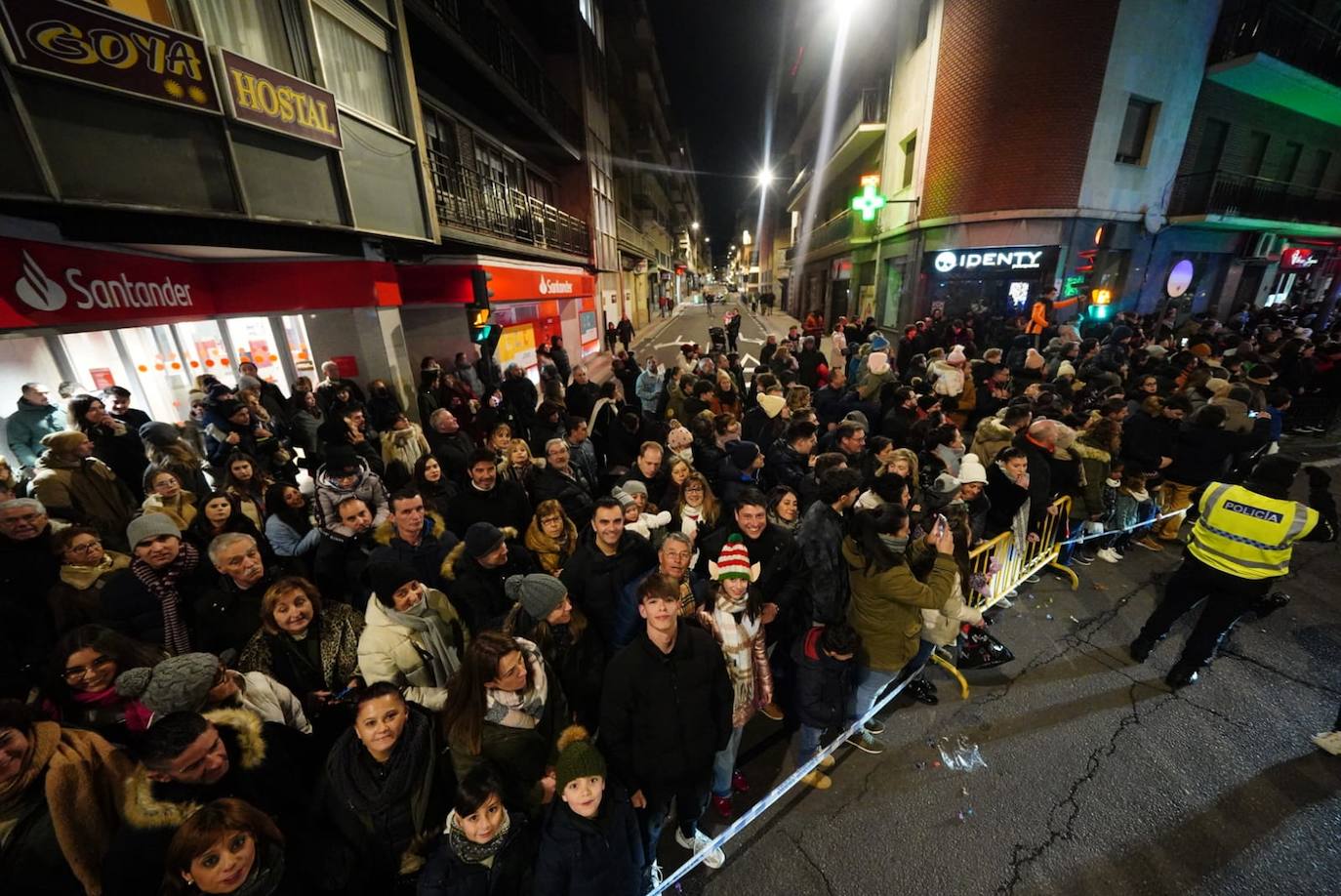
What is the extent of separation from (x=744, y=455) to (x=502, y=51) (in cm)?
1367

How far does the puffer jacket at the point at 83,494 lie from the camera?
14.3ft

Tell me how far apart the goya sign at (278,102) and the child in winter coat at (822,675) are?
8052 mm

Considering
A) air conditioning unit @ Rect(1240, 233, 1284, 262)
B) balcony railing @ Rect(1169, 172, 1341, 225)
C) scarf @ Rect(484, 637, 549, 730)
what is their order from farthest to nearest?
air conditioning unit @ Rect(1240, 233, 1284, 262) < balcony railing @ Rect(1169, 172, 1341, 225) < scarf @ Rect(484, 637, 549, 730)

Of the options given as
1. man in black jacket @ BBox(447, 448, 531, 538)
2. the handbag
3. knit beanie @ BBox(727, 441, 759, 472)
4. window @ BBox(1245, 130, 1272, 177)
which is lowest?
the handbag

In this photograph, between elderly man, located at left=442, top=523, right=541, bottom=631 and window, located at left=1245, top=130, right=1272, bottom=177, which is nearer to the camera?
elderly man, located at left=442, top=523, right=541, bottom=631

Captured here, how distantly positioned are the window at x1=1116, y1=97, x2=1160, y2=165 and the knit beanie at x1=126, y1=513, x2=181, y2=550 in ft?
72.1

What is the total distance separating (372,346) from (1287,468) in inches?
439

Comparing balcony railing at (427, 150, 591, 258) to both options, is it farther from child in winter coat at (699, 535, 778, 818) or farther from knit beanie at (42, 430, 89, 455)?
child in winter coat at (699, 535, 778, 818)

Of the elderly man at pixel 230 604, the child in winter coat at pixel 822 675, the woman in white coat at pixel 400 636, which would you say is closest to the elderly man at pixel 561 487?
the woman in white coat at pixel 400 636

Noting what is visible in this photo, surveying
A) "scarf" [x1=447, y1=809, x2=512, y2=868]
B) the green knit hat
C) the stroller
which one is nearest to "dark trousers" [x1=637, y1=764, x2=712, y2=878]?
the green knit hat

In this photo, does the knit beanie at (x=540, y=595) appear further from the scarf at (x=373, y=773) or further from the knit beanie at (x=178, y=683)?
the knit beanie at (x=178, y=683)

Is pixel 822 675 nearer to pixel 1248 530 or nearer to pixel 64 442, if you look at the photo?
pixel 1248 530

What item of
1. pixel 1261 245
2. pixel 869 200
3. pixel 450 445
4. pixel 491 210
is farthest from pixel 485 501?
pixel 1261 245

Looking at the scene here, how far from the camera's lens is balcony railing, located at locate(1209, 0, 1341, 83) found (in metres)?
13.9
